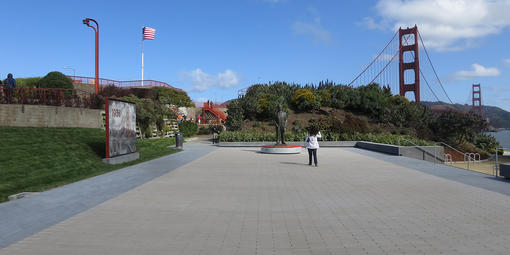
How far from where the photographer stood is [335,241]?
4352 millimetres

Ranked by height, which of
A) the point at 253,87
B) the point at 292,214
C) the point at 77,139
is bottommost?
the point at 292,214

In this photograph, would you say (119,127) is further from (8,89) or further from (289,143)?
(289,143)

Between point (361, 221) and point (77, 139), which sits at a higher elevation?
point (77, 139)

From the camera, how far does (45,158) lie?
1137 cm

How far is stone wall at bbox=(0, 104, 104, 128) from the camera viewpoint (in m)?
16.4

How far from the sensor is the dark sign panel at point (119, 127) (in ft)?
40.9

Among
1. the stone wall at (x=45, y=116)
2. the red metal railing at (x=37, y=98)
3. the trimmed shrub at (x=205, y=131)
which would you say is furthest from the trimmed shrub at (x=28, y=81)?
the stone wall at (x=45, y=116)

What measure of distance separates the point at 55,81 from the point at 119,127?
1785cm

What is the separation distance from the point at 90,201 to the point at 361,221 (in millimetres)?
5604

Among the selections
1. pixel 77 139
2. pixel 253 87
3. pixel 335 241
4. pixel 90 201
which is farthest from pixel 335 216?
pixel 253 87

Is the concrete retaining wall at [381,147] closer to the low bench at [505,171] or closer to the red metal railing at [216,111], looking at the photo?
the low bench at [505,171]

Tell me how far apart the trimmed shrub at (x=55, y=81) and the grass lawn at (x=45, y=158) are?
11982 mm

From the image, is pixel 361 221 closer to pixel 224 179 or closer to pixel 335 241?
pixel 335 241

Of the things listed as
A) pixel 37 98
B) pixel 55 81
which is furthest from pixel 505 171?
pixel 55 81
